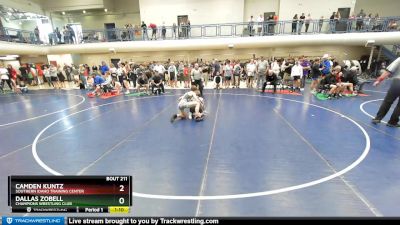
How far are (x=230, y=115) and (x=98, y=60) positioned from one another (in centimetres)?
1942

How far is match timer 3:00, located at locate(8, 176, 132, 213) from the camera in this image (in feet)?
4.31

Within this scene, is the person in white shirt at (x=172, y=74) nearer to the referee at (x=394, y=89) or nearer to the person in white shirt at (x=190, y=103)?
the person in white shirt at (x=190, y=103)

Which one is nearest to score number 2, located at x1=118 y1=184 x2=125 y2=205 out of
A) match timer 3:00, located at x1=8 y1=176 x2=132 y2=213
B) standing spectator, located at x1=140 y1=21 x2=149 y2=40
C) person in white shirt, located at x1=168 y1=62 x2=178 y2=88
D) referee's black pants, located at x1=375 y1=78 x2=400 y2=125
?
match timer 3:00, located at x1=8 y1=176 x2=132 y2=213

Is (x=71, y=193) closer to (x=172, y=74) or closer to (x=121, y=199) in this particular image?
(x=121, y=199)

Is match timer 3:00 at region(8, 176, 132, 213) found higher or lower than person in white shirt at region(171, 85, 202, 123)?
higher

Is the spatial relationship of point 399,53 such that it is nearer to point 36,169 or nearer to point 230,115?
point 230,115

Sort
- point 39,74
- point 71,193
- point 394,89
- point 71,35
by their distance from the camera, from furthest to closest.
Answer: point 39,74 < point 71,35 < point 394,89 < point 71,193

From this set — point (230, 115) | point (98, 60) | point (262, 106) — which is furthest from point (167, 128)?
point (98, 60)

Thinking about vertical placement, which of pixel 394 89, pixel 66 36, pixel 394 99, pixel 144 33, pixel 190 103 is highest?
pixel 144 33

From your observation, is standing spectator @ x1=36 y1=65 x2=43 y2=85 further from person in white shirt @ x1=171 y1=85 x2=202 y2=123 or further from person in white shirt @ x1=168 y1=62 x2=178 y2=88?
person in white shirt @ x1=171 y1=85 x2=202 y2=123

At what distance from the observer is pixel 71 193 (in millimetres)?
1326

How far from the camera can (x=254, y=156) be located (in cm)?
474

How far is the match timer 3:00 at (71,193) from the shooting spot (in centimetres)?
131

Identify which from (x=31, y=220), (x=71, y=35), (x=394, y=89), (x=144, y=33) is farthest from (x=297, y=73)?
(x=71, y=35)
